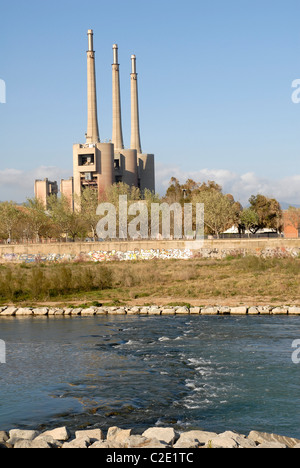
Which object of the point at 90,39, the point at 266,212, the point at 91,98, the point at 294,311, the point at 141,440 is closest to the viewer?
the point at 141,440

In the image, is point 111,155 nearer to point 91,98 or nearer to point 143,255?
point 91,98

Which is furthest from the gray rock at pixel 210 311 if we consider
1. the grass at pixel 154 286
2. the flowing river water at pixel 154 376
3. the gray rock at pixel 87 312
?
the gray rock at pixel 87 312

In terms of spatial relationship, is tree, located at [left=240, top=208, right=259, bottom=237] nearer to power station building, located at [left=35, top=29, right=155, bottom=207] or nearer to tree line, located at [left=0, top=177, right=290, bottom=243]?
tree line, located at [left=0, top=177, right=290, bottom=243]

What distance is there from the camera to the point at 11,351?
72.1ft

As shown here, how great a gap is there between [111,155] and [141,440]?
11248 centimetres

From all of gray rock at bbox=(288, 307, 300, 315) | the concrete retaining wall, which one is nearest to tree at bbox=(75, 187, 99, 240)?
the concrete retaining wall

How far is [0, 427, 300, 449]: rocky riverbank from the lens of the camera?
36.2 feet

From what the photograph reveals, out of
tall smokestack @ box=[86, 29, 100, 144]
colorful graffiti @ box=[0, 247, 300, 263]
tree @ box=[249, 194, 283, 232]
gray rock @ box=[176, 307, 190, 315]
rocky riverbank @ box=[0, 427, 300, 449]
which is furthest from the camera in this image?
tall smokestack @ box=[86, 29, 100, 144]

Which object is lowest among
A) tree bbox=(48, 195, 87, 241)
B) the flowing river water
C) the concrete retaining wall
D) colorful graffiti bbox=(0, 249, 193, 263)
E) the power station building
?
the flowing river water

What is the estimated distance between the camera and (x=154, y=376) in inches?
707

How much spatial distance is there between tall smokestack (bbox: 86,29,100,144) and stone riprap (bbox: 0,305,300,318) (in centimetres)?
9447

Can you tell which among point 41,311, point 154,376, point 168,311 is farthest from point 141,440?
point 41,311

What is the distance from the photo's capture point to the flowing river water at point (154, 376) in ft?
46.2
